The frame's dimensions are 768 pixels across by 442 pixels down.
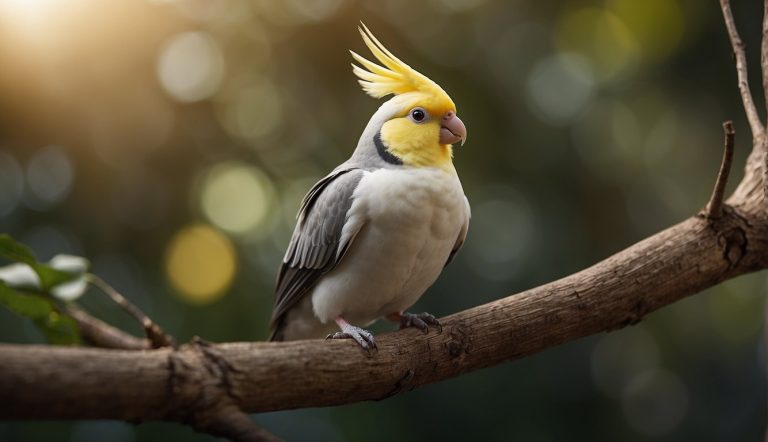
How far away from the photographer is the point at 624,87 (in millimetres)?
5547

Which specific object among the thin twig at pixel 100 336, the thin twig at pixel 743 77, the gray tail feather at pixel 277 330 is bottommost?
the thin twig at pixel 100 336

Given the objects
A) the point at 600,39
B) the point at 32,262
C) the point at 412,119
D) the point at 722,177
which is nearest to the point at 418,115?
the point at 412,119

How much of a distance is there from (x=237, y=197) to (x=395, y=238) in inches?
113

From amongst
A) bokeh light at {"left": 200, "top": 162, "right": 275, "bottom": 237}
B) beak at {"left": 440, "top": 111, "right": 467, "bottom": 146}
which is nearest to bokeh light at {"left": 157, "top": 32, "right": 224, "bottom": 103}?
bokeh light at {"left": 200, "top": 162, "right": 275, "bottom": 237}

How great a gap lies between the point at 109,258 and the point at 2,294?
2.41 metres

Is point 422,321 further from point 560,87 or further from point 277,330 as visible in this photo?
point 560,87

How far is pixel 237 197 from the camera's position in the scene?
541cm

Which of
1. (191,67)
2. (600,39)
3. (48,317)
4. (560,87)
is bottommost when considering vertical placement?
(48,317)

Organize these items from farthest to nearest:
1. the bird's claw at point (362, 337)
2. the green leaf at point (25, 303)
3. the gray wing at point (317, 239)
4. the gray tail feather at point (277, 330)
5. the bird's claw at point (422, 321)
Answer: the gray tail feather at point (277, 330) < the gray wing at point (317, 239) < the green leaf at point (25, 303) < the bird's claw at point (422, 321) < the bird's claw at point (362, 337)

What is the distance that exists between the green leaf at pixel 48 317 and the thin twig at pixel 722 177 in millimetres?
2447

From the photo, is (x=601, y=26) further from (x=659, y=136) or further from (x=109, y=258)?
(x=109, y=258)

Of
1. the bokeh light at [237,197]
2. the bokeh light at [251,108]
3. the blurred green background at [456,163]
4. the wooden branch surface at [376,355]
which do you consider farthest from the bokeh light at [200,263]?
the wooden branch surface at [376,355]

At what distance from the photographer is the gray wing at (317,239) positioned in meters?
2.89

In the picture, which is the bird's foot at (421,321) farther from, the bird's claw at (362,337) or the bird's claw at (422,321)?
the bird's claw at (362,337)
